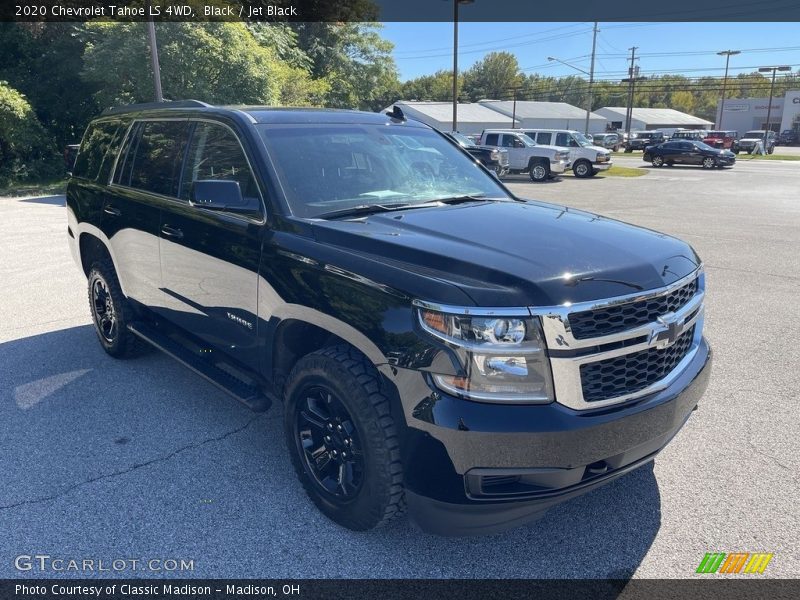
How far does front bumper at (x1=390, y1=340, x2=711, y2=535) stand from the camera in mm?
2379

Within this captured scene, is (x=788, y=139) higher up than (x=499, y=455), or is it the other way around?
(x=499, y=455)

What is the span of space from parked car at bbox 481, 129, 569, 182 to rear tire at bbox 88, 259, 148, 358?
22.6 meters

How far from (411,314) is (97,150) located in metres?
4.15

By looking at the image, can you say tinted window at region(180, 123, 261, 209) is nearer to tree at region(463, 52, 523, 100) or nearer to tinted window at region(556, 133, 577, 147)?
tinted window at region(556, 133, 577, 147)

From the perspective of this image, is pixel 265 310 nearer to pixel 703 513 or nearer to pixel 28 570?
pixel 28 570

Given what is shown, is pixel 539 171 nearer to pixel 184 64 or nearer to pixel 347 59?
pixel 184 64

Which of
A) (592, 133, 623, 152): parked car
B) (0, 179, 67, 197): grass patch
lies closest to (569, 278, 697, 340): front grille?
(0, 179, 67, 197): grass patch

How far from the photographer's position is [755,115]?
95.4 m

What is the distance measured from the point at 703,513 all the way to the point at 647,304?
4.27 feet

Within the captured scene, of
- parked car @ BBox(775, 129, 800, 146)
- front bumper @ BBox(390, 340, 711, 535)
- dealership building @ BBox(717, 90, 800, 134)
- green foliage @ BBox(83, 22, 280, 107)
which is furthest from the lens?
dealership building @ BBox(717, 90, 800, 134)

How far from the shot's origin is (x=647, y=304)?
2639mm

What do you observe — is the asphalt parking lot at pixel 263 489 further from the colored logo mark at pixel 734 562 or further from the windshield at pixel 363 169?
the windshield at pixel 363 169

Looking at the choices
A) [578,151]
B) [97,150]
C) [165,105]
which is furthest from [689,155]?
[165,105]

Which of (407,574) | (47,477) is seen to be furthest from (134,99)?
(407,574)
